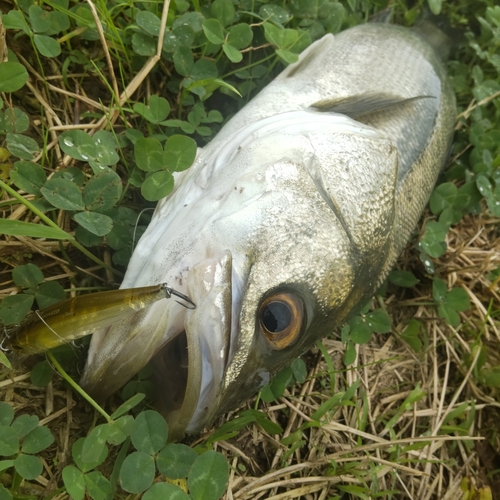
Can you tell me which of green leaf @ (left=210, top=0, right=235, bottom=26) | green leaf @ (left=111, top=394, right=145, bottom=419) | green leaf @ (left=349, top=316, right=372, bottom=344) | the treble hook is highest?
green leaf @ (left=210, top=0, right=235, bottom=26)

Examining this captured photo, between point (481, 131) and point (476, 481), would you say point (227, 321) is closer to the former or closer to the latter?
point (476, 481)

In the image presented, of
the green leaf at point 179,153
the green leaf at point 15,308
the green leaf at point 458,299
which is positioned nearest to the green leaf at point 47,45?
the green leaf at point 179,153

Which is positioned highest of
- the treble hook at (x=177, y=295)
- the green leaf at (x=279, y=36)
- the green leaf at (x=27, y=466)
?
the green leaf at (x=279, y=36)

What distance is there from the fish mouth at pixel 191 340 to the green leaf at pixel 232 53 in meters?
1.20

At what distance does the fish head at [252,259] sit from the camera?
1.38m

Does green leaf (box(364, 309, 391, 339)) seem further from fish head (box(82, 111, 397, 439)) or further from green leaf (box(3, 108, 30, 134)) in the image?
green leaf (box(3, 108, 30, 134))

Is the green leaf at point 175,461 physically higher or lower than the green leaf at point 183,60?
lower

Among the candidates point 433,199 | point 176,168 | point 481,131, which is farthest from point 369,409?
point 481,131

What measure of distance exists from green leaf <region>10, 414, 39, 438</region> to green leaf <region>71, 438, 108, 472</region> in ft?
0.56

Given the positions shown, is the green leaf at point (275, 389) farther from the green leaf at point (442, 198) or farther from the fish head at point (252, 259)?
the green leaf at point (442, 198)

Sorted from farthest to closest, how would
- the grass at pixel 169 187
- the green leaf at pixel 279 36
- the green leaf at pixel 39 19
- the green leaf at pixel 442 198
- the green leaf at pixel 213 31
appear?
the green leaf at pixel 442 198
the green leaf at pixel 279 36
the green leaf at pixel 213 31
the green leaf at pixel 39 19
the grass at pixel 169 187

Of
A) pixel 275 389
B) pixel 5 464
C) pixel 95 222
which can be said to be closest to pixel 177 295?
pixel 95 222

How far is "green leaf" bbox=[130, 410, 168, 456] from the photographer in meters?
1.59

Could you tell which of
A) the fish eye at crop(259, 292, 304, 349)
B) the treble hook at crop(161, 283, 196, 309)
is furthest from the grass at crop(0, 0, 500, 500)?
the fish eye at crop(259, 292, 304, 349)
